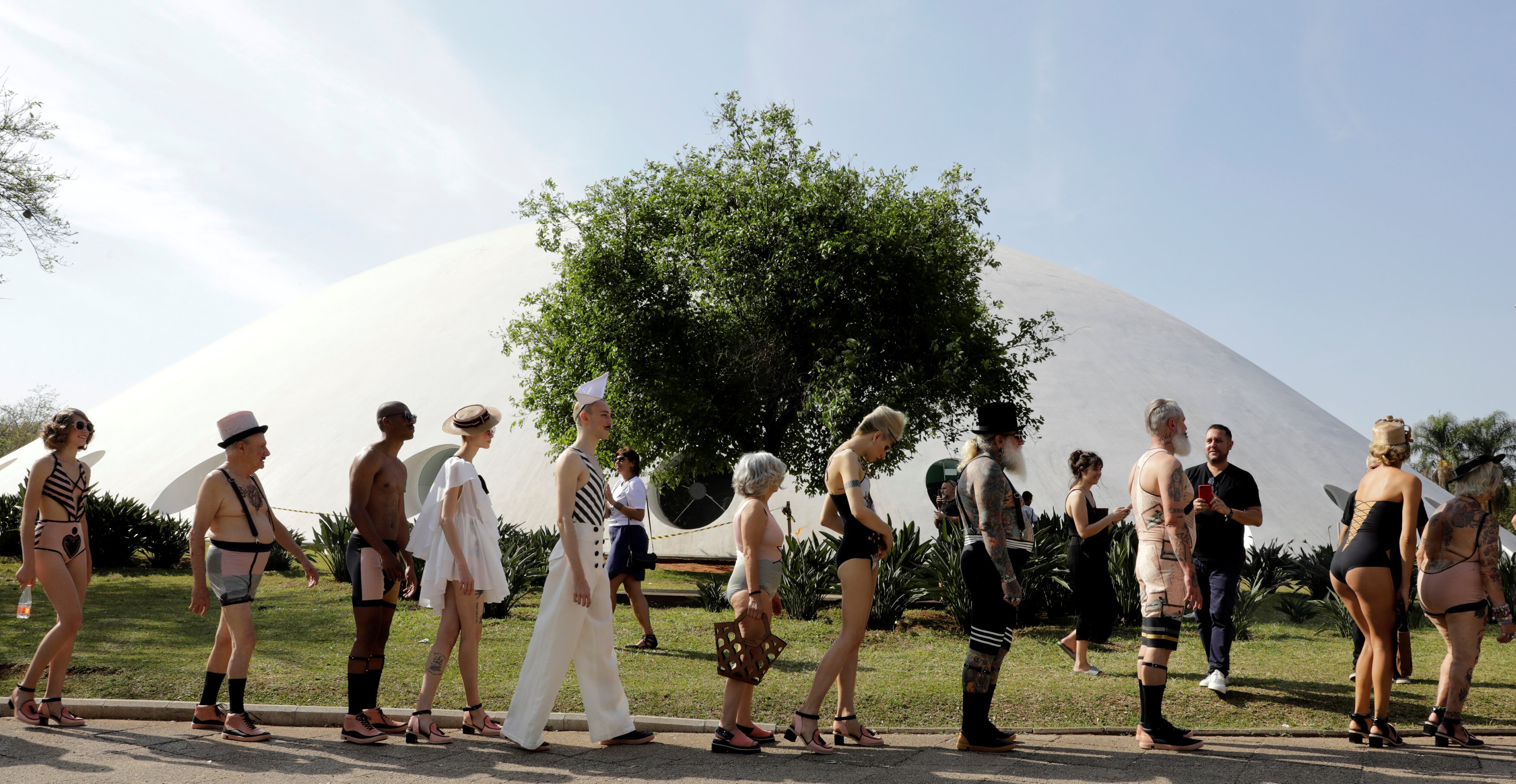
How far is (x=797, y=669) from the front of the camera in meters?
7.31

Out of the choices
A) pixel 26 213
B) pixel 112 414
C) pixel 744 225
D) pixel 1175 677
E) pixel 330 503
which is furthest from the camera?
pixel 112 414

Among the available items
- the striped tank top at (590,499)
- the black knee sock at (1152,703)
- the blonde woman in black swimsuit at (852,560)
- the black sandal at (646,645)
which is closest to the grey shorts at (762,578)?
the blonde woman in black swimsuit at (852,560)

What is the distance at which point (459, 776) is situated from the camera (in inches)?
176

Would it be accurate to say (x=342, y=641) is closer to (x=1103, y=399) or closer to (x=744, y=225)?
(x=744, y=225)

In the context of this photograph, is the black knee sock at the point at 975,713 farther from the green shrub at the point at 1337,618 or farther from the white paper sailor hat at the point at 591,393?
the green shrub at the point at 1337,618

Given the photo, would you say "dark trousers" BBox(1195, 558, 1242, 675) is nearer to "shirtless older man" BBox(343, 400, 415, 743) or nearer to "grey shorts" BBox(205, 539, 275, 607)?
"shirtless older man" BBox(343, 400, 415, 743)

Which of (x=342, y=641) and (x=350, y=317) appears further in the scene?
(x=350, y=317)

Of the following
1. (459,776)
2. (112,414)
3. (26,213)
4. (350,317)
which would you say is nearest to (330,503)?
(26,213)

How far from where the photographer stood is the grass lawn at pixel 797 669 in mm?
5941

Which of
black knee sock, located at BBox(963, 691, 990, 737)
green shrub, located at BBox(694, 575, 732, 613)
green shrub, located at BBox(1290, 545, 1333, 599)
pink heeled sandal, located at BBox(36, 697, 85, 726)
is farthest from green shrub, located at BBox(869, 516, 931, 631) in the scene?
pink heeled sandal, located at BBox(36, 697, 85, 726)

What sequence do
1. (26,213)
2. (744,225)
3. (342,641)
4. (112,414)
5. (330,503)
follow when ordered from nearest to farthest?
(342,641), (744,225), (26,213), (330,503), (112,414)

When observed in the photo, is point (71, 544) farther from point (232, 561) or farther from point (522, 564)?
point (522, 564)

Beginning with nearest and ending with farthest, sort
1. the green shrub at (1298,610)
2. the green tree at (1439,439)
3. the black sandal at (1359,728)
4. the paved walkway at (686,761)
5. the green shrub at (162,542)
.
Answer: the paved walkway at (686,761) → the black sandal at (1359,728) → the green shrub at (1298,610) → the green shrub at (162,542) → the green tree at (1439,439)

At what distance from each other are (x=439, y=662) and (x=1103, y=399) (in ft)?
65.9
